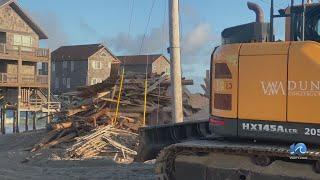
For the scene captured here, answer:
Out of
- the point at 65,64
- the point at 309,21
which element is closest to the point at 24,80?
the point at 65,64

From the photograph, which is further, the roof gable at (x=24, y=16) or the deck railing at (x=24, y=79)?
the roof gable at (x=24, y=16)

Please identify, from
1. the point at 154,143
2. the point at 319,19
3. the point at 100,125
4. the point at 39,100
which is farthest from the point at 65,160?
the point at 39,100

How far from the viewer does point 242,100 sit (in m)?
7.32

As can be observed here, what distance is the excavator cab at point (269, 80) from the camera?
6789 mm

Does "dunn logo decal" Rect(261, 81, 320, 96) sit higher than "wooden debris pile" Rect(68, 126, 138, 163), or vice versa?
"dunn logo decal" Rect(261, 81, 320, 96)

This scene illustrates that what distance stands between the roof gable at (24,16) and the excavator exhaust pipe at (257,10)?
2026 inches

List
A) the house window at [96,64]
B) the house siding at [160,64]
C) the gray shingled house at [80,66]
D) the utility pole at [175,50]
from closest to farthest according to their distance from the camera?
the utility pole at [175,50]
the gray shingled house at [80,66]
the house window at [96,64]
the house siding at [160,64]

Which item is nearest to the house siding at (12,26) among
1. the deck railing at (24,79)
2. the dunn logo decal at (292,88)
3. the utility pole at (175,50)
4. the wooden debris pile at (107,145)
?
the deck railing at (24,79)

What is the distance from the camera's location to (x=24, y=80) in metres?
54.1

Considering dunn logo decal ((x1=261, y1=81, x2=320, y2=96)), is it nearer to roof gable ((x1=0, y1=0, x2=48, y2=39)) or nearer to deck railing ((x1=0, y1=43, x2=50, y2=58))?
deck railing ((x1=0, y1=43, x2=50, y2=58))

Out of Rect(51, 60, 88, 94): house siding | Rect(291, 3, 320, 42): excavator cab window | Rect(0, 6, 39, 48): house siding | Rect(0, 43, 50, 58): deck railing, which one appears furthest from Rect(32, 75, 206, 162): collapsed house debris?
Rect(51, 60, 88, 94): house siding

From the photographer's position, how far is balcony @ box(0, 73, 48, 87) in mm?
52219

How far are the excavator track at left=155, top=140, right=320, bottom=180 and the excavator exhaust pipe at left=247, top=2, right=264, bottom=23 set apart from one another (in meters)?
1.60

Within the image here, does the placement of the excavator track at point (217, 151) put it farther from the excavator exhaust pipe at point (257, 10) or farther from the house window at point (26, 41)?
the house window at point (26, 41)
